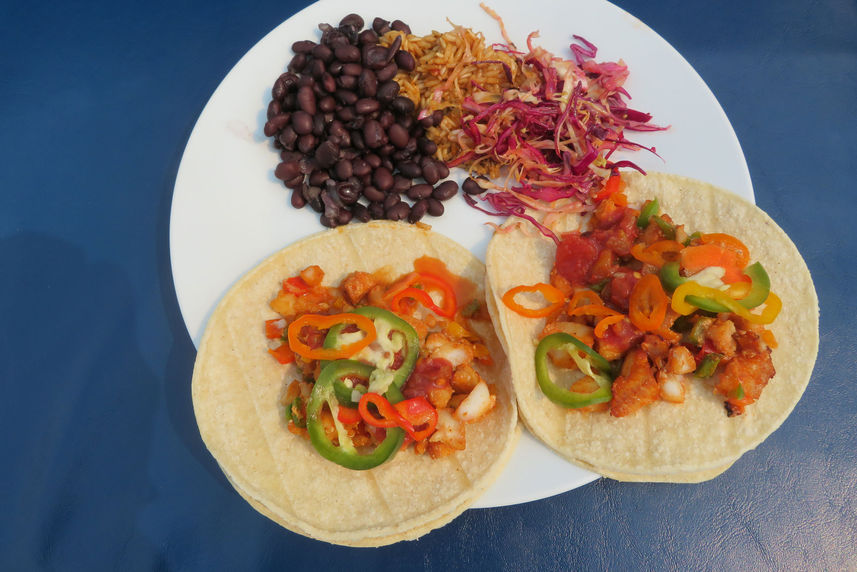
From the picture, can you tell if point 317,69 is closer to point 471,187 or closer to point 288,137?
point 288,137

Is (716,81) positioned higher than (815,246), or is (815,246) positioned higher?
(716,81)

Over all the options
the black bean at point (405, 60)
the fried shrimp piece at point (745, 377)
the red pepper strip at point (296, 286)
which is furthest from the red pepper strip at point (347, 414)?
the black bean at point (405, 60)

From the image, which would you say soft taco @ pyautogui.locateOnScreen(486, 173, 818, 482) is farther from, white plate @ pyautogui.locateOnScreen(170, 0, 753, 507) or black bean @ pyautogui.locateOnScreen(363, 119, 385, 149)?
black bean @ pyautogui.locateOnScreen(363, 119, 385, 149)

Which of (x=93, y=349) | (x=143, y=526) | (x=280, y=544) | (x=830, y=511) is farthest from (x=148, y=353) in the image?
(x=830, y=511)

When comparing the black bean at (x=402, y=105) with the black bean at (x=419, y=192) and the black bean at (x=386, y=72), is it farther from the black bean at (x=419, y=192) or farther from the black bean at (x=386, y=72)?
the black bean at (x=419, y=192)

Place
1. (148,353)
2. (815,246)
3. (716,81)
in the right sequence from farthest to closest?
1. (716,81)
2. (815,246)
3. (148,353)

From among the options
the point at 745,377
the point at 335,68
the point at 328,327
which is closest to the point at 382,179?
the point at 335,68

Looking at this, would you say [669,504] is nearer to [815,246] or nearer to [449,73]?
[815,246]
